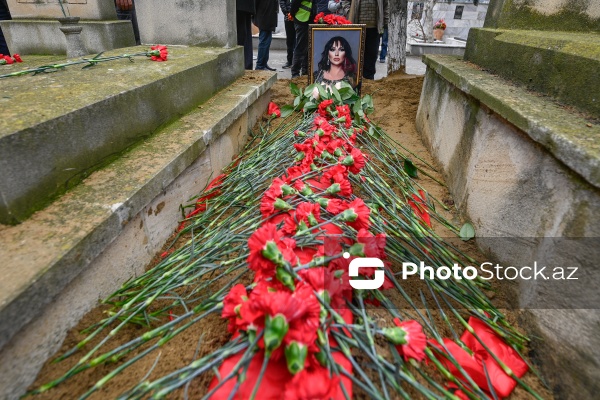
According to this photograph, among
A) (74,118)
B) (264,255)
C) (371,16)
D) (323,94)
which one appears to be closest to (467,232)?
(264,255)

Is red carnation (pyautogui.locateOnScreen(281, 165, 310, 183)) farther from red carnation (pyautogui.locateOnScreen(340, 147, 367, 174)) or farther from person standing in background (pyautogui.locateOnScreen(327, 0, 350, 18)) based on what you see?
person standing in background (pyautogui.locateOnScreen(327, 0, 350, 18))

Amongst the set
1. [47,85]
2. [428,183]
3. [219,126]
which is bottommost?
[428,183]

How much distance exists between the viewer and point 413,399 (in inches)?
40.8

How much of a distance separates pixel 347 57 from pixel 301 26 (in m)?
1.71

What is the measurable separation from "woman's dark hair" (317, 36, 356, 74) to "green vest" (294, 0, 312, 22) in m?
1.54

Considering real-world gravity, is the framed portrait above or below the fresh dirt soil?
above

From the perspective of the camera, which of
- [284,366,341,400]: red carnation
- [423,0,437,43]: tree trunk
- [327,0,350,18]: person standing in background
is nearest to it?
[284,366,341,400]: red carnation

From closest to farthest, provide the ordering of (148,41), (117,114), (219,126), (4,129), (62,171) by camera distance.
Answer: (4,129), (62,171), (117,114), (219,126), (148,41)

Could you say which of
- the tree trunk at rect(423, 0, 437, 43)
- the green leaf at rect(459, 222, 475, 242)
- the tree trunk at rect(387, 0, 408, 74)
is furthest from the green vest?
the tree trunk at rect(423, 0, 437, 43)

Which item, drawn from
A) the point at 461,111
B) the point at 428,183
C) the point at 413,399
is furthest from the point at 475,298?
the point at 461,111

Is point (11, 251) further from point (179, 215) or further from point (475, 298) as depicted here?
point (475, 298)

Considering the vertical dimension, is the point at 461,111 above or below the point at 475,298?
above

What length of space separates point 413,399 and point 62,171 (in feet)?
4.90

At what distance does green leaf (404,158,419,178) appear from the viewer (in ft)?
8.53
